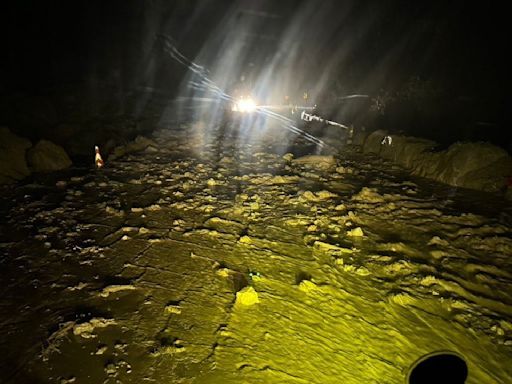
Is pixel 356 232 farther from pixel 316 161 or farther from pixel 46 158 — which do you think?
pixel 46 158

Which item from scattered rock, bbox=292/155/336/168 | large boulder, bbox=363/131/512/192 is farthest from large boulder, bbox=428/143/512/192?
scattered rock, bbox=292/155/336/168

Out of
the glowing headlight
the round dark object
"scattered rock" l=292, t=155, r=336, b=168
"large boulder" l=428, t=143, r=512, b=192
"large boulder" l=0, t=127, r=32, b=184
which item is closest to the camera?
the round dark object

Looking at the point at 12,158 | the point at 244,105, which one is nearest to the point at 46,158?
the point at 12,158

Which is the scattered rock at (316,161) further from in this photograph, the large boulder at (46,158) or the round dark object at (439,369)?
the large boulder at (46,158)

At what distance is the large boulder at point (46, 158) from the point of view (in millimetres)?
8750

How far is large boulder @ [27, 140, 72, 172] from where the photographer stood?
875cm

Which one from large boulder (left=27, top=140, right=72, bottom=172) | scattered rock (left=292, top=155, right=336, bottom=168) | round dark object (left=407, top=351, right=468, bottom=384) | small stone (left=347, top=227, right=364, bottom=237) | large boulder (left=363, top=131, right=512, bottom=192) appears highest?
large boulder (left=363, top=131, right=512, bottom=192)

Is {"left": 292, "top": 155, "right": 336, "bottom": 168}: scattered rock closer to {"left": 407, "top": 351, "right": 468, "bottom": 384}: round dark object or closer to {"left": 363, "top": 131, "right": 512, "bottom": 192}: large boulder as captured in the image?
{"left": 363, "top": 131, "right": 512, "bottom": 192}: large boulder

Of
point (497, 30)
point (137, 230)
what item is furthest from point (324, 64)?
point (137, 230)

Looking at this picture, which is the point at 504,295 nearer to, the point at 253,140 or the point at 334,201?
the point at 334,201

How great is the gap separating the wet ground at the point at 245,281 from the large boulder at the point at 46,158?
1.98ft

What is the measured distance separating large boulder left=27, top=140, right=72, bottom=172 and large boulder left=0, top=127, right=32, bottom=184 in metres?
0.21

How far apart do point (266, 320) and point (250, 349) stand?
509 mm

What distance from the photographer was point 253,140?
1335cm
